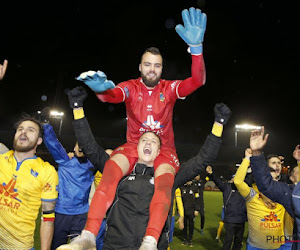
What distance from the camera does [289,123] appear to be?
37.6 meters

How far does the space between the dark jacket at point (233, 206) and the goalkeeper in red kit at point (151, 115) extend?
4.68 m

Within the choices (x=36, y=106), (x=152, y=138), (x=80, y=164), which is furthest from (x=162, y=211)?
(x=36, y=106)

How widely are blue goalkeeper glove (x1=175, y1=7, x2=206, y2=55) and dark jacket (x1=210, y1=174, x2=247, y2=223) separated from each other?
5.19 meters

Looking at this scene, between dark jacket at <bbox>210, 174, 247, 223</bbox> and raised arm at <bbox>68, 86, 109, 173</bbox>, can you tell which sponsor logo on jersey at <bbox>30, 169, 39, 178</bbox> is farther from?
dark jacket at <bbox>210, 174, 247, 223</bbox>

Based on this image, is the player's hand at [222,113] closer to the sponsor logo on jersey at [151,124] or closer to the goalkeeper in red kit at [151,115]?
the goalkeeper in red kit at [151,115]

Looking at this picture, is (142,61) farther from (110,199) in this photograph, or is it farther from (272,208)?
(272,208)

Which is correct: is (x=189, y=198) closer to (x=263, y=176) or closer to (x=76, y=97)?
(x=263, y=176)

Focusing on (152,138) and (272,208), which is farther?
(272,208)

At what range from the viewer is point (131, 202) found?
3.05 meters

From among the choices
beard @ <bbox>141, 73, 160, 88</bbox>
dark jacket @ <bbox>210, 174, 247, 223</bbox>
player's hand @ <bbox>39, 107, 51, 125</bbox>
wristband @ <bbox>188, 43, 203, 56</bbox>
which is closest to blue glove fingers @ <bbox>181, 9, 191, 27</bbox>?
wristband @ <bbox>188, 43, 203, 56</bbox>

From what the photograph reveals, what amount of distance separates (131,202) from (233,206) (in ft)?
18.1

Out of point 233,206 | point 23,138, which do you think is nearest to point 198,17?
point 23,138

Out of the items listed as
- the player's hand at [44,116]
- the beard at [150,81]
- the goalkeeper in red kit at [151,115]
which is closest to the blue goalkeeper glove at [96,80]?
the goalkeeper in red kit at [151,115]

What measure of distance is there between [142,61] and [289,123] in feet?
126
